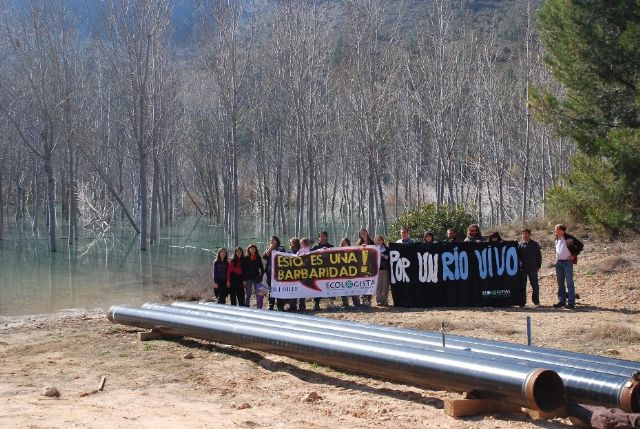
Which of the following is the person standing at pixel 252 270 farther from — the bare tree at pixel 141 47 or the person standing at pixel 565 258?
the bare tree at pixel 141 47

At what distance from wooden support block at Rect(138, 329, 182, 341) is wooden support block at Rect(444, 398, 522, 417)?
6281 millimetres

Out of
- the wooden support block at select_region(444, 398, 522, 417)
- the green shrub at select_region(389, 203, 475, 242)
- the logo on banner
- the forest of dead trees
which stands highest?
the forest of dead trees

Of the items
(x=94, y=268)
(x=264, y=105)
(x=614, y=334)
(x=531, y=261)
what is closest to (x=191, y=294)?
(x=531, y=261)

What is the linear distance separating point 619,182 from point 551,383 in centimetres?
1148

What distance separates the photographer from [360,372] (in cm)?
959

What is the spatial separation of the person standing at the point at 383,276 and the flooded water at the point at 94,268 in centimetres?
709

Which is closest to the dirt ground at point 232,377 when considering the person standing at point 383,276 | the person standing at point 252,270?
the person standing at point 383,276

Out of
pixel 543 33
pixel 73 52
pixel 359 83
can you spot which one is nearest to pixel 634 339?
pixel 543 33

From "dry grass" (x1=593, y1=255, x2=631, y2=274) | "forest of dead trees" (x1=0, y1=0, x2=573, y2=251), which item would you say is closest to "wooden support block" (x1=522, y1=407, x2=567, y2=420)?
"dry grass" (x1=593, y1=255, x2=631, y2=274)

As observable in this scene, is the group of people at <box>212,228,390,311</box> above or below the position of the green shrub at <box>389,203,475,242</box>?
below

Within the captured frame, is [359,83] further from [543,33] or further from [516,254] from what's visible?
[516,254]

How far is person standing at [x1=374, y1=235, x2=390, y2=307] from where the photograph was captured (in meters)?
16.3

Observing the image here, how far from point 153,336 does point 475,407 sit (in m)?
6.63

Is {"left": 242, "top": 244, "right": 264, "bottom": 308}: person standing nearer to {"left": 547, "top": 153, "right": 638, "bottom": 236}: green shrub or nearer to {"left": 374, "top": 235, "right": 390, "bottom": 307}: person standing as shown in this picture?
{"left": 374, "top": 235, "right": 390, "bottom": 307}: person standing
